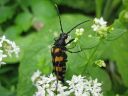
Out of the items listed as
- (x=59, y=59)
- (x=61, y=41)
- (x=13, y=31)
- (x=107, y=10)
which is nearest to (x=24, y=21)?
(x=13, y=31)

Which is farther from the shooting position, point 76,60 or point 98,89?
point 76,60

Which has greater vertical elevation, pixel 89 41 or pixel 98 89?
pixel 89 41

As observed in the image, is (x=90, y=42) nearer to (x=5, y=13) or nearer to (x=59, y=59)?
(x=59, y=59)

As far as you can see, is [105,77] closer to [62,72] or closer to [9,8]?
[62,72]

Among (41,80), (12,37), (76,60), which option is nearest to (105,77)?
(76,60)

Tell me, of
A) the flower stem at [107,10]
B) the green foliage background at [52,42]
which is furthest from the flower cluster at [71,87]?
the flower stem at [107,10]

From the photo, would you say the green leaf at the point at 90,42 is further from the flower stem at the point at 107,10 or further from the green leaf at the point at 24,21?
the green leaf at the point at 24,21
